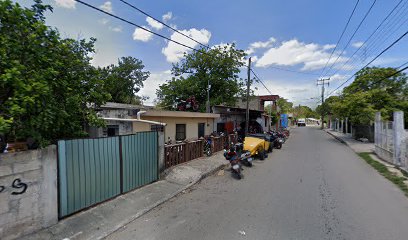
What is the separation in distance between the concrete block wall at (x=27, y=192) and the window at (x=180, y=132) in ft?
27.0

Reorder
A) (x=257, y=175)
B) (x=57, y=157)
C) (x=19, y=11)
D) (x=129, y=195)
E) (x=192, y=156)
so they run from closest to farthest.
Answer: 1. (x=19, y=11)
2. (x=57, y=157)
3. (x=129, y=195)
4. (x=257, y=175)
5. (x=192, y=156)

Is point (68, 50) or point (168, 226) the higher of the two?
A: point (68, 50)

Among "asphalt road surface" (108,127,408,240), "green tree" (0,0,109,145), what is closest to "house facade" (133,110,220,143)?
"asphalt road surface" (108,127,408,240)

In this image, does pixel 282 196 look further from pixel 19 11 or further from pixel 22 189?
pixel 19 11

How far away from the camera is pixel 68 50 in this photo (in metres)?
4.78

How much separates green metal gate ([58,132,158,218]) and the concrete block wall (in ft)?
0.77

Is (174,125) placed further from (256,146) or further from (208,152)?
(256,146)

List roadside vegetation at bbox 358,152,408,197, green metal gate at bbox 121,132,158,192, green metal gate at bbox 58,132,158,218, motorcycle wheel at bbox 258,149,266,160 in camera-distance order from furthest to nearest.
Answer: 1. motorcycle wheel at bbox 258,149,266,160
2. roadside vegetation at bbox 358,152,408,197
3. green metal gate at bbox 121,132,158,192
4. green metal gate at bbox 58,132,158,218

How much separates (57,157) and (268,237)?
431cm

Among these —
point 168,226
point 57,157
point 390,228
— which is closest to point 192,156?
point 168,226

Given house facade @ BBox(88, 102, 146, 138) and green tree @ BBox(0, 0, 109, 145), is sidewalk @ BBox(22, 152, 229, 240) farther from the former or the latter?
house facade @ BBox(88, 102, 146, 138)

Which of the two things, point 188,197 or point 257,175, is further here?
point 257,175

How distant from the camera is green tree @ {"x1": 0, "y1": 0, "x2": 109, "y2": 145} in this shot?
3512 mm

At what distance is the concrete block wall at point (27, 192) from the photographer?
362 cm
